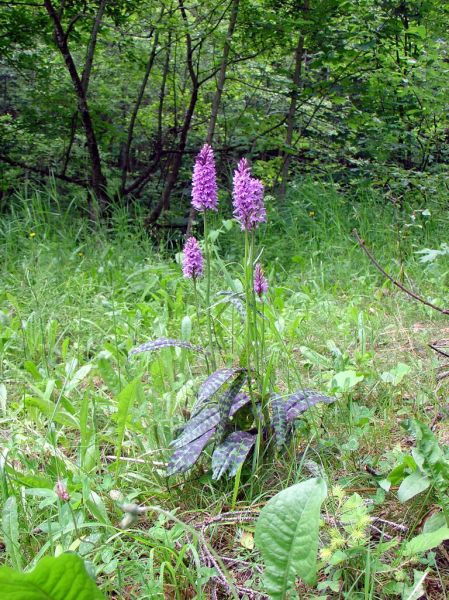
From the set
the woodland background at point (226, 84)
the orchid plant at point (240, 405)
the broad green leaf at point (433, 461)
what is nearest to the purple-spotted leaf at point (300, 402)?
the orchid plant at point (240, 405)

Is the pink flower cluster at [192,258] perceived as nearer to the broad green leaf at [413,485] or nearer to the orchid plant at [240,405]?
the orchid plant at [240,405]

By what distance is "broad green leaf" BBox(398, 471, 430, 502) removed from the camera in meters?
1.09

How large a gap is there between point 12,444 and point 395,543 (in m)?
0.98

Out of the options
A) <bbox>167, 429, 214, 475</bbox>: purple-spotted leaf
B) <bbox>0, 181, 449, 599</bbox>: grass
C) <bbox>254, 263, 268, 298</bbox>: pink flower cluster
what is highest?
<bbox>254, 263, 268, 298</bbox>: pink flower cluster

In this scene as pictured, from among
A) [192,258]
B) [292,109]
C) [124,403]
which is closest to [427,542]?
[124,403]

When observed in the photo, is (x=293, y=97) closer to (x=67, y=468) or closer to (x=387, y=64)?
(x=387, y=64)

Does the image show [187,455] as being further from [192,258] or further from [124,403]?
[192,258]

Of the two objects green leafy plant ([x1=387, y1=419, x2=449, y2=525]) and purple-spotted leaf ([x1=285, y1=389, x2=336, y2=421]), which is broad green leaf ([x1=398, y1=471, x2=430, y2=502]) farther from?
purple-spotted leaf ([x1=285, y1=389, x2=336, y2=421])

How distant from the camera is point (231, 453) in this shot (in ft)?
4.16

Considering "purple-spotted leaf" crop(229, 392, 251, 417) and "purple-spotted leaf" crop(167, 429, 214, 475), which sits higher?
"purple-spotted leaf" crop(229, 392, 251, 417)

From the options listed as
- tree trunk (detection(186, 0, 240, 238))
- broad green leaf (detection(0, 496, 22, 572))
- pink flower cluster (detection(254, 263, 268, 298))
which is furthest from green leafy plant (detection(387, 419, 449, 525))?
tree trunk (detection(186, 0, 240, 238))

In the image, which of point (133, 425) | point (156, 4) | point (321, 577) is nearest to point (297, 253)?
point (156, 4)

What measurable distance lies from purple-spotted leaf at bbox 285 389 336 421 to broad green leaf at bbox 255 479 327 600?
43 centimetres

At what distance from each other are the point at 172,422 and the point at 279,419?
37 centimetres
